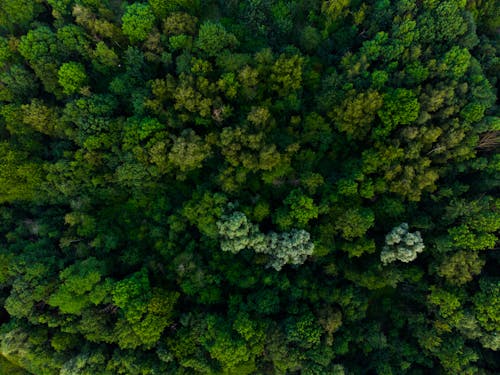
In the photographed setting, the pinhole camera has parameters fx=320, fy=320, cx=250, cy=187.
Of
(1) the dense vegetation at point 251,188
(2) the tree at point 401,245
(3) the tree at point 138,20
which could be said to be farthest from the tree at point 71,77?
(2) the tree at point 401,245

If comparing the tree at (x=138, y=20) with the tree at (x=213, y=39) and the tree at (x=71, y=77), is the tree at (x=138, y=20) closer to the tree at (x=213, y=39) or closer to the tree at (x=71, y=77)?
the tree at (x=213, y=39)

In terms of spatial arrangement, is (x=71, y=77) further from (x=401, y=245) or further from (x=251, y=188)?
(x=401, y=245)

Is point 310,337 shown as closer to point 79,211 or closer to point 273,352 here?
point 273,352

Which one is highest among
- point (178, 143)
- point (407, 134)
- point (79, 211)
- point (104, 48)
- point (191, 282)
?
point (104, 48)

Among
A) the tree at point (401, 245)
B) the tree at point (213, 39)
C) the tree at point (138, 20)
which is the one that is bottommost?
the tree at point (401, 245)

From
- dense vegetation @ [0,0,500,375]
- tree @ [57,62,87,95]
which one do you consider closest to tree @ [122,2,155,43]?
dense vegetation @ [0,0,500,375]

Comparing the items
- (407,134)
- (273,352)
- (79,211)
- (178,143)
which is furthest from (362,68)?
(79,211)

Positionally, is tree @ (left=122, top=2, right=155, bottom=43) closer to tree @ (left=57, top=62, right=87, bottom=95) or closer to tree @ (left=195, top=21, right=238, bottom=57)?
tree @ (left=195, top=21, right=238, bottom=57)

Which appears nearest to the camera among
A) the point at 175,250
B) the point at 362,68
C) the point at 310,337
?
the point at 310,337
